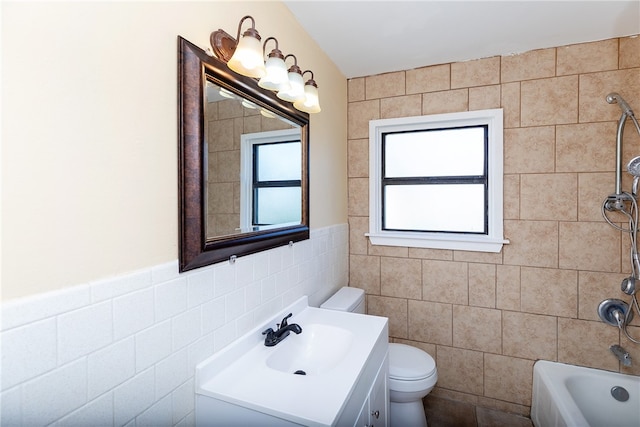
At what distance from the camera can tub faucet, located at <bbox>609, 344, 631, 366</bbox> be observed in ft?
5.75

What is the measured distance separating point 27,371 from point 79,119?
54 centimetres

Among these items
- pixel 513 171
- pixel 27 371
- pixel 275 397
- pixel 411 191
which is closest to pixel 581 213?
pixel 513 171

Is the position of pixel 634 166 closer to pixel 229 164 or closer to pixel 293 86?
pixel 293 86

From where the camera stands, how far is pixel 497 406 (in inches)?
81.9

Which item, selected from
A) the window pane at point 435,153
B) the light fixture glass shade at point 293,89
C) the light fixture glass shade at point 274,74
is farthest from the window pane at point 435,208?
the light fixture glass shade at point 274,74

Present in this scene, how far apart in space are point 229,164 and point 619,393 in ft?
8.23

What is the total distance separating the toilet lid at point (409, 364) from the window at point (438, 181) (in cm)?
76

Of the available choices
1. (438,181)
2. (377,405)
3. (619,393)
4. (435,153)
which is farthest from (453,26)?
(619,393)

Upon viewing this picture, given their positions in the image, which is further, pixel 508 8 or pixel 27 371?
pixel 508 8

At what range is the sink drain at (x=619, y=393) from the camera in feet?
5.69

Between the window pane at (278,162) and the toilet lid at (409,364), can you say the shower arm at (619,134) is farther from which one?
the window pane at (278,162)

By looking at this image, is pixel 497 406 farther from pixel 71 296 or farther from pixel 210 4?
pixel 210 4

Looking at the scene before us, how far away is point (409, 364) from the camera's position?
1810 millimetres

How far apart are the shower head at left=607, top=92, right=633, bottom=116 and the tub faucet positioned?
1375 mm
